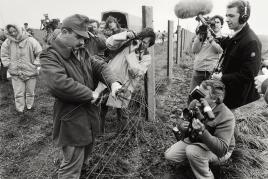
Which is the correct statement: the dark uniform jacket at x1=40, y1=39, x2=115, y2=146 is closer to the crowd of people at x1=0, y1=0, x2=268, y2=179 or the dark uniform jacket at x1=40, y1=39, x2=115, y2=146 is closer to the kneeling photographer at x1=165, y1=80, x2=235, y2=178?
Result: the crowd of people at x1=0, y1=0, x2=268, y2=179

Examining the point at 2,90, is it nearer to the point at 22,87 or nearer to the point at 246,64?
the point at 22,87

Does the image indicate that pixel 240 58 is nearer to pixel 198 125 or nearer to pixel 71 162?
pixel 198 125

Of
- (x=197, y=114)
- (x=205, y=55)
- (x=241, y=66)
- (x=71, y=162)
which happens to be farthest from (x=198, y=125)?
(x=205, y=55)

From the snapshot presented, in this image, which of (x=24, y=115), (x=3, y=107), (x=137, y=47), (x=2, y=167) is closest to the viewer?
(x=2, y=167)

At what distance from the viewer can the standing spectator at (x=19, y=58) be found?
16.4 ft

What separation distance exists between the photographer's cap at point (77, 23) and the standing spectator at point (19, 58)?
10.6 ft

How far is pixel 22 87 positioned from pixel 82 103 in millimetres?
3530

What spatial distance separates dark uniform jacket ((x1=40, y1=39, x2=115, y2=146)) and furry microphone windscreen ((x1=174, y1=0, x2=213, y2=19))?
1.99m

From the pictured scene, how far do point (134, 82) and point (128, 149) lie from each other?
102 cm

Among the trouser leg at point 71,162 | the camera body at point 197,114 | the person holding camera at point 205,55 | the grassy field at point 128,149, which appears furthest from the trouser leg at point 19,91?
the camera body at point 197,114

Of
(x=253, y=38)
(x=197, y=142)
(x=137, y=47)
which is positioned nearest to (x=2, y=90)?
(x=137, y=47)

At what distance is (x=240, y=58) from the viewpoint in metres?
2.99

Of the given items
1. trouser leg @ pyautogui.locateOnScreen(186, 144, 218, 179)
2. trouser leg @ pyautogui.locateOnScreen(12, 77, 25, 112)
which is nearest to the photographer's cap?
trouser leg @ pyautogui.locateOnScreen(186, 144, 218, 179)

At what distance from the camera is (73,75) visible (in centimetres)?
230
